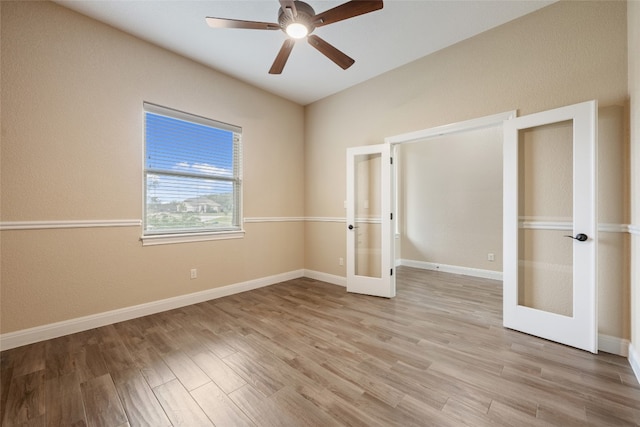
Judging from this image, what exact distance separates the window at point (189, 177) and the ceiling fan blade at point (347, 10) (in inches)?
83.1

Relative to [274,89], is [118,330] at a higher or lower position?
lower

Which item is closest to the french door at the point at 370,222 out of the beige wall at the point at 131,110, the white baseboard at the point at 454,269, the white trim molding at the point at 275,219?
the beige wall at the point at 131,110

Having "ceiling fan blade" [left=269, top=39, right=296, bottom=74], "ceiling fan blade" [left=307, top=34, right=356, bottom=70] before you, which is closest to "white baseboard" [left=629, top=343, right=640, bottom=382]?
"ceiling fan blade" [left=307, top=34, right=356, bottom=70]

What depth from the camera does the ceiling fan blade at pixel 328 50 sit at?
2.20m

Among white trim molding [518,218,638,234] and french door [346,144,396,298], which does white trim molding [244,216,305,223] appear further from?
white trim molding [518,218,638,234]

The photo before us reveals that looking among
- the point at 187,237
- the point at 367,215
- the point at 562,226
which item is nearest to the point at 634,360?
the point at 562,226

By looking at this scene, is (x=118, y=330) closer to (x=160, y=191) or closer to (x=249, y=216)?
(x=160, y=191)

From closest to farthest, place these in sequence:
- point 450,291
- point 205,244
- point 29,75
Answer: point 29,75 → point 205,244 → point 450,291

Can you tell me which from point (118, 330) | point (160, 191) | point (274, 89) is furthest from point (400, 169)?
point (118, 330)

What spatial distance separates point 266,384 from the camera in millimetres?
1716

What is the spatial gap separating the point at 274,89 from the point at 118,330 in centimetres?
369

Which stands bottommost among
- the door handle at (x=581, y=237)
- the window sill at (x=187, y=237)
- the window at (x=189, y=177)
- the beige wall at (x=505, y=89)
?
the window sill at (x=187, y=237)

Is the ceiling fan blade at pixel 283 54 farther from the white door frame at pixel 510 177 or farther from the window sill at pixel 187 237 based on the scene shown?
the window sill at pixel 187 237

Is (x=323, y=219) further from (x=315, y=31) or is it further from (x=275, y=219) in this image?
(x=315, y=31)
